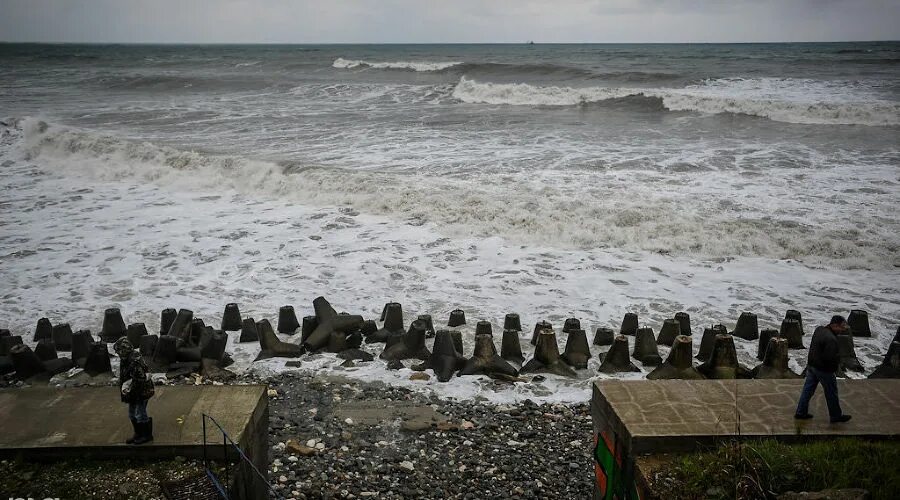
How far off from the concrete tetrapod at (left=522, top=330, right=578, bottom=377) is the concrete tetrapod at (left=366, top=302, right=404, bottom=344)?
186 centimetres

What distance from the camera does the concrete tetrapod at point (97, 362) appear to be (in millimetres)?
7699

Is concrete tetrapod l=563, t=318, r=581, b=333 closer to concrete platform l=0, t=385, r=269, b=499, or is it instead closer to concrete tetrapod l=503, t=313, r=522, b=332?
concrete tetrapod l=503, t=313, r=522, b=332

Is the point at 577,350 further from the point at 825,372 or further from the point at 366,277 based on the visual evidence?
the point at 366,277

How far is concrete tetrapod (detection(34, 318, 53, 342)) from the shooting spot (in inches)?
340

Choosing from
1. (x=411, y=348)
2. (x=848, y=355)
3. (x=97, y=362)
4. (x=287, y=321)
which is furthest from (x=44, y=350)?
(x=848, y=355)

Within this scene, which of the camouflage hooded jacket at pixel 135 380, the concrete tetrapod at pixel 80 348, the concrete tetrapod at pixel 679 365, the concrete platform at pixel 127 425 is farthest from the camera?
the concrete tetrapod at pixel 80 348

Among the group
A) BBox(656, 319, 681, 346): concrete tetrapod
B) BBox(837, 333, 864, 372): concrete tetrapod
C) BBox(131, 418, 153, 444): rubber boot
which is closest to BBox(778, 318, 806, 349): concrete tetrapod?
BBox(837, 333, 864, 372): concrete tetrapod

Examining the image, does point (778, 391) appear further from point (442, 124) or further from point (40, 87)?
point (40, 87)

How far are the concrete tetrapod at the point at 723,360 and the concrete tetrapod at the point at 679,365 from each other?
0.53 feet

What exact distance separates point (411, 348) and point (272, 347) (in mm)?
1787

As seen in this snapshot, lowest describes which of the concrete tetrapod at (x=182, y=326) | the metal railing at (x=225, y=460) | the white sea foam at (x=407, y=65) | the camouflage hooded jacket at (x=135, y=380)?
the concrete tetrapod at (x=182, y=326)

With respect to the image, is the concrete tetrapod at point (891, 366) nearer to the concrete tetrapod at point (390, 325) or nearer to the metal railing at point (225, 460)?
the concrete tetrapod at point (390, 325)

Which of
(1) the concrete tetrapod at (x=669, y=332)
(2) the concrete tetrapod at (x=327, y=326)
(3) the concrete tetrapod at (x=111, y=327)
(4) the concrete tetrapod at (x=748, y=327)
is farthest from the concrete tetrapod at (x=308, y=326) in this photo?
(4) the concrete tetrapod at (x=748, y=327)

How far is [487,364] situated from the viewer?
7852 mm
